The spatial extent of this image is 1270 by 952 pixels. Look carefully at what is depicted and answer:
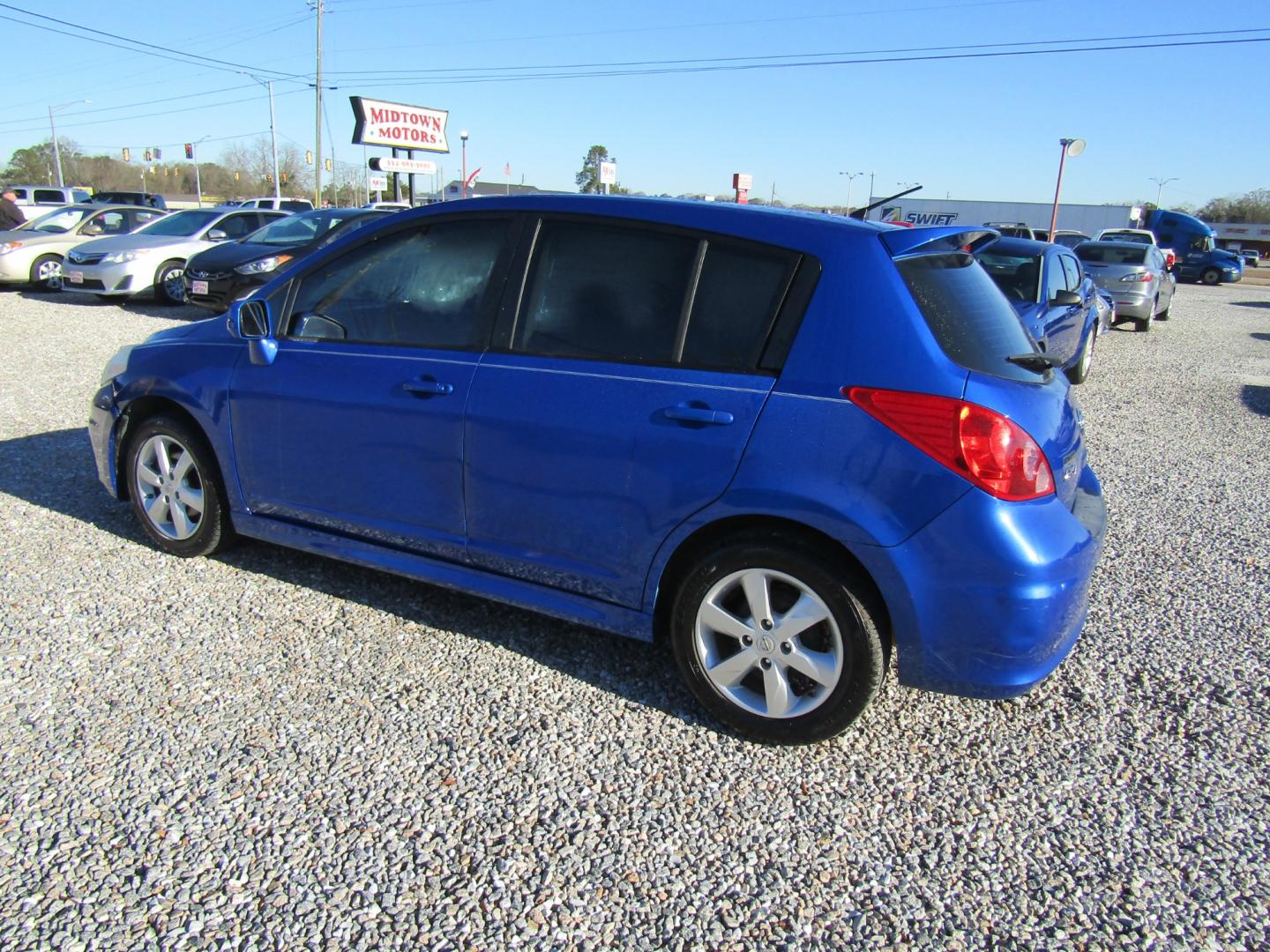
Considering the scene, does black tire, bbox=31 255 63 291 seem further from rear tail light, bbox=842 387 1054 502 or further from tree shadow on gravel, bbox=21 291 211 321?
rear tail light, bbox=842 387 1054 502

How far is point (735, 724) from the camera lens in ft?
9.90

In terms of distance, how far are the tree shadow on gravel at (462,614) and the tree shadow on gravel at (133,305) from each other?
8689 mm

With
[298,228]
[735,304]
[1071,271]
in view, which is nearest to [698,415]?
[735,304]

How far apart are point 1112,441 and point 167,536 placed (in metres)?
7.00

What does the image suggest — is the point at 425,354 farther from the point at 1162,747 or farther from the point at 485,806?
the point at 1162,747

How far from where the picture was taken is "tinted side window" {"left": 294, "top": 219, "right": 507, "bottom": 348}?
349cm

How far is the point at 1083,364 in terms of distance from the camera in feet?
34.1

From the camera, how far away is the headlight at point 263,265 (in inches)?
478

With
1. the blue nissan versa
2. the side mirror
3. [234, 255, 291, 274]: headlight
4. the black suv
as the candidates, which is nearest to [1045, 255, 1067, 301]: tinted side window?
the blue nissan versa

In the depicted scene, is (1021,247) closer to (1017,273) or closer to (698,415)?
(1017,273)

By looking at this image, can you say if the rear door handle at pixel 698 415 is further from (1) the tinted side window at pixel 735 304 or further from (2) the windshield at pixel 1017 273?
(2) the windshield at pixel 1017 273

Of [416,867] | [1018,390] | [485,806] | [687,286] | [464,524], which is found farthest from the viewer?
[464,524]

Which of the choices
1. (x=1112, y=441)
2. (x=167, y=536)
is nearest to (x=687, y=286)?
(x=167, y=536)

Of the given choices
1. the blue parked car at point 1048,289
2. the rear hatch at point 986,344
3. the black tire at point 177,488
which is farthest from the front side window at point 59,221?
the rear hatch at point 986,344
